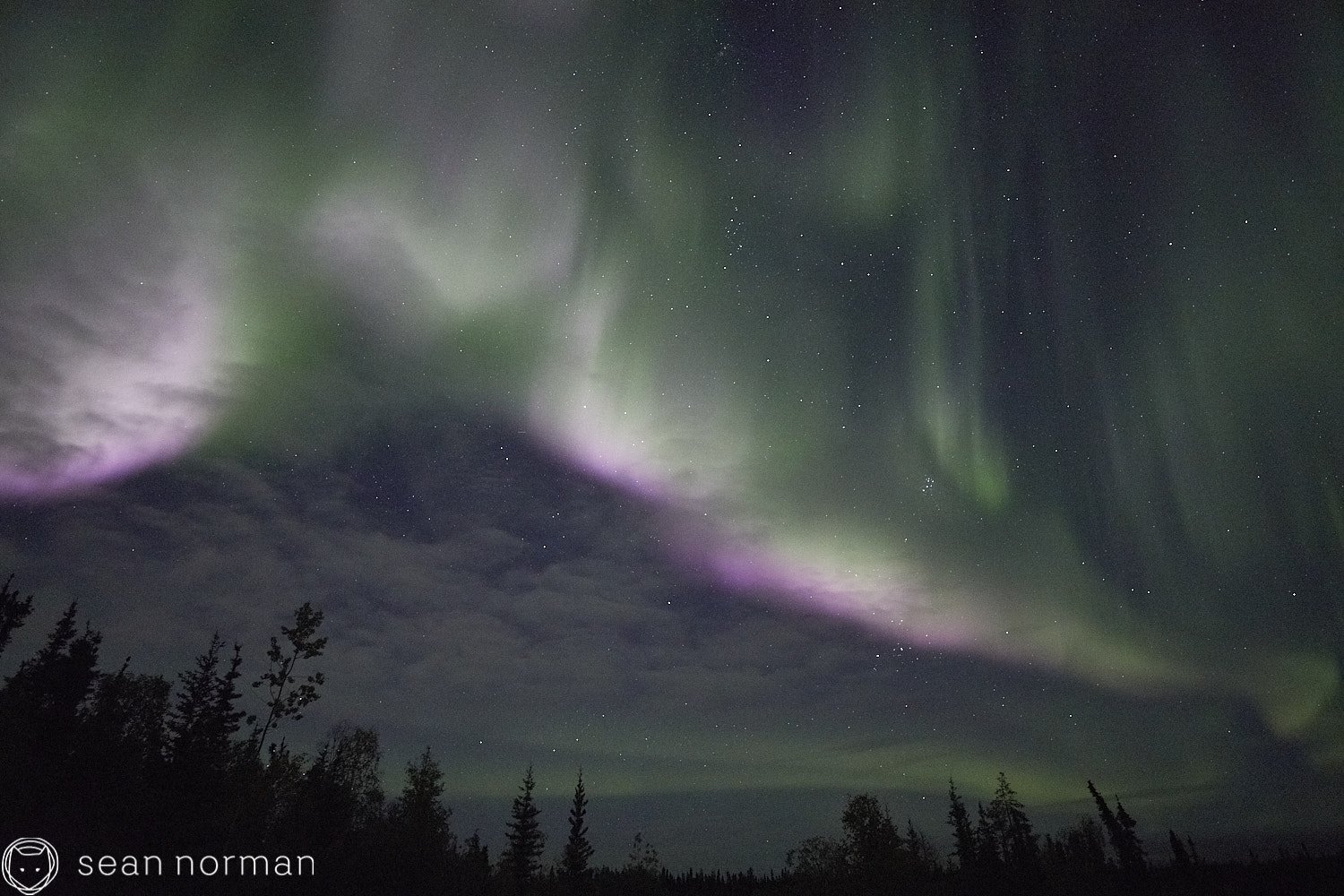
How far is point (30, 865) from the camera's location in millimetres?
32312

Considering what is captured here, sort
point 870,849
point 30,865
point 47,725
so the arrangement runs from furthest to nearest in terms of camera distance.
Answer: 1. point 870,849
2. point 47,725
3. point 30,865

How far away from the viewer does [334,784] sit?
210 ft

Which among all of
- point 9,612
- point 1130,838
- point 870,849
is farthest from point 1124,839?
point 9,612

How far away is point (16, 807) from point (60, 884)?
9439mm

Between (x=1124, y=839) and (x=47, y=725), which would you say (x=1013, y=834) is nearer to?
(x=1124, y=839)

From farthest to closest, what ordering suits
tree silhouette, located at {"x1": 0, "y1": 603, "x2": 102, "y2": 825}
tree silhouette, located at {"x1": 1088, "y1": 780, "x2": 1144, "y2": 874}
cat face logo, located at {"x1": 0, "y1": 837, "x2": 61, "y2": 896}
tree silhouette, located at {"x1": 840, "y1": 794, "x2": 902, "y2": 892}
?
tree silhouette, located at {"x1": 1088, "y1": 780, "x2": 1144, "y2": 874} → tree silhouette, located at {"x1": 840, "y1": 794, "x2": 902, "y2": 892} → tree silhouette, located at {"x1": 0, "y1": 603, "x2": 102, "y2": 825} → cat face logo, located at {"x1": 0, "y1": 837, "x2": 61, "y2": 896}

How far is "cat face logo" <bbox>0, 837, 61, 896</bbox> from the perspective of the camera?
30125mm

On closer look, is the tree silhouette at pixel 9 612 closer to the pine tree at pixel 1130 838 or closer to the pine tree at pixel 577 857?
the pine tree at pixel 577 857

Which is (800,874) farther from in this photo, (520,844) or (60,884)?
(60,884)

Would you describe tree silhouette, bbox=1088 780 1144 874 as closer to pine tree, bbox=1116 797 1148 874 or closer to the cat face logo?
pine tree, bbox=1116 797 1148 874

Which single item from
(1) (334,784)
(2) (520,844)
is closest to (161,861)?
(1) (334,784)

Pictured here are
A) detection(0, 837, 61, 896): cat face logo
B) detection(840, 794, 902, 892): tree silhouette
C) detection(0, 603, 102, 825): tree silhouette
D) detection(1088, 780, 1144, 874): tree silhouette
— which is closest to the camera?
detection(0, 837, 61, 896): cat face logo

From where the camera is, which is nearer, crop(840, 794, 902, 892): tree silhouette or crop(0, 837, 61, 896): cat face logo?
crop(0, 837, 61, 896): cat face logo

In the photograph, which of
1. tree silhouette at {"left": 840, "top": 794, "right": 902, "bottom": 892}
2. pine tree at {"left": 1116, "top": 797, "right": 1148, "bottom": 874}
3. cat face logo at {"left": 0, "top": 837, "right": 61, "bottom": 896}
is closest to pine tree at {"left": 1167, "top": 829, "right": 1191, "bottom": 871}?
pine tree at {"left": 1116, "top": 797, "right": 1148, "bottom": 874}
